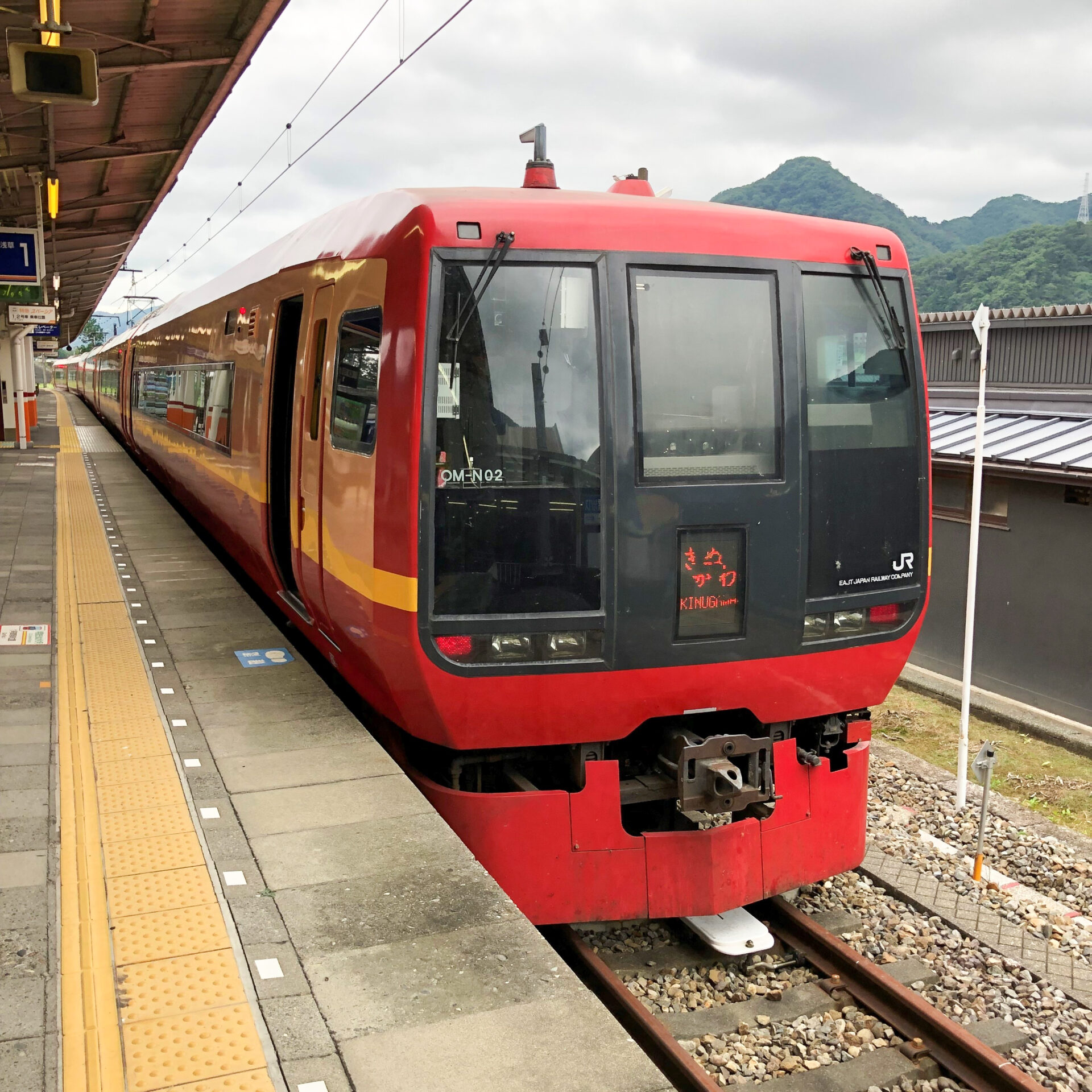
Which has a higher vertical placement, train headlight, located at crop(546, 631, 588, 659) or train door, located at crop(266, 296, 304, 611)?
train door, located at crop(266, 296, 304, 611)

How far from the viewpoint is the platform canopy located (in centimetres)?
933

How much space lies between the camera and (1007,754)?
8547 millimetres

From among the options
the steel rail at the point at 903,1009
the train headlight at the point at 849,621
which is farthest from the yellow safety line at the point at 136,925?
the train headlight at the point at 849,621

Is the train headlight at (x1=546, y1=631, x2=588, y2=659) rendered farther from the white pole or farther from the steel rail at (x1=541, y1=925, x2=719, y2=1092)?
the white pole

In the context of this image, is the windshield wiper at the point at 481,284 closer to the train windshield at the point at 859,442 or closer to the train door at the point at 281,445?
the train windshield at the point at 859,442

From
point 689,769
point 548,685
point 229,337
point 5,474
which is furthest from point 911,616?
point 5,474

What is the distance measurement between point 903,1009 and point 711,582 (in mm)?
1824

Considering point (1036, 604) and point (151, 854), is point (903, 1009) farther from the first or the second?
point (1036, 604)

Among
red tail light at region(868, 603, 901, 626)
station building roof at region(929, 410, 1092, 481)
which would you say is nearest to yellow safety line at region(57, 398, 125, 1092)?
red tail light at region(868, 603, 901, 626)

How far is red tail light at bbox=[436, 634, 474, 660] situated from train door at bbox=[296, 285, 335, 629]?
1335mm

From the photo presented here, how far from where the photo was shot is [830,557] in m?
4.56

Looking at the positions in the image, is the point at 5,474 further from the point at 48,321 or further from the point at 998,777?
the point at 998,777

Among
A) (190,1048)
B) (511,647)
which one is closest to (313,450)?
(511,647)

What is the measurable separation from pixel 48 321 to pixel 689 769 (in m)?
19.9
